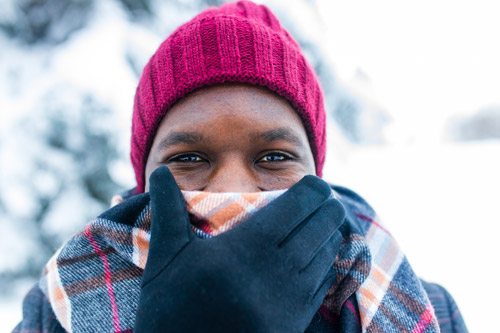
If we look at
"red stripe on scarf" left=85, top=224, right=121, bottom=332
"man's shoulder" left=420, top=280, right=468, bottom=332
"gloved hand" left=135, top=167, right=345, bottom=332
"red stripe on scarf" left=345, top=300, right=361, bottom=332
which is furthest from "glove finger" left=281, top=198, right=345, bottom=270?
"man's shoulder" left=420, top=280, right=468, bottom=332

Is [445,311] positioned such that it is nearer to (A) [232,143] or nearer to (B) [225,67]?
(A) [232,143]

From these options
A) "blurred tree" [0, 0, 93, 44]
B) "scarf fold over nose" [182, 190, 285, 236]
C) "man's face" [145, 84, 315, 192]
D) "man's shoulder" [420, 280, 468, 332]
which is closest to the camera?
"scarf fold over nose" [182, 190, 285, 236]

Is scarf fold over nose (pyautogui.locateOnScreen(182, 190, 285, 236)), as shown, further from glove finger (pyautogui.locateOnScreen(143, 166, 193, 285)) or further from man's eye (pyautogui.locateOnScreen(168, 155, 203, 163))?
man's eye (pyautogui.locateOnScreen(168, 155, 203, 163))

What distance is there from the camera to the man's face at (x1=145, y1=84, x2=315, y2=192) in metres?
0.67

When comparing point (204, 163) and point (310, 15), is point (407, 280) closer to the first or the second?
point (204, 163)

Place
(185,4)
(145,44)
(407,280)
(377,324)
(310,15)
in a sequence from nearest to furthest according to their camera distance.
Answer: (377,324) < (407,280) < (145,44) < (185,4) < (310,15)

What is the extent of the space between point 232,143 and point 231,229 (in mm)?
241

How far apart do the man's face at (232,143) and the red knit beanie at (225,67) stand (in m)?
0.03

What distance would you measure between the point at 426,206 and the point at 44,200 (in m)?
1.98

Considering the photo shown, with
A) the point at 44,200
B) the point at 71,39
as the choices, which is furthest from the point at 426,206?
the point at 71,39

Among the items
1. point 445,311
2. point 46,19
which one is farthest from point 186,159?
point 46,19

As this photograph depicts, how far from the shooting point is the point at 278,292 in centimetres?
44

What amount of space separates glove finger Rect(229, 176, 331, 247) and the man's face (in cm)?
12

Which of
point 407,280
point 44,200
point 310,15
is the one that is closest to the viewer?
point 407,280
